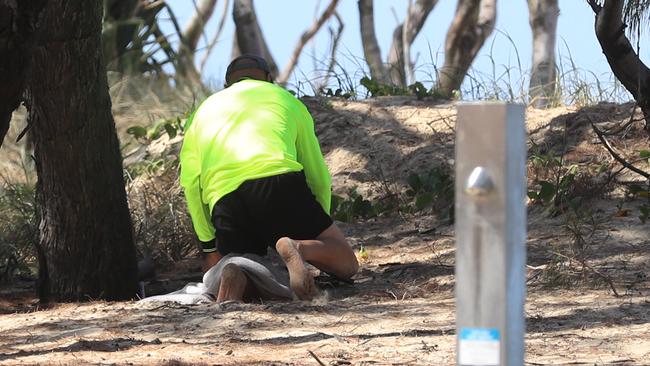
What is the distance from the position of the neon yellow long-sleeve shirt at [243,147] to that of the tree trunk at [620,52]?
1.77 meters

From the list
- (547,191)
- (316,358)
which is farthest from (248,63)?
(316,358)

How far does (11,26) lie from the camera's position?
459 centimetres

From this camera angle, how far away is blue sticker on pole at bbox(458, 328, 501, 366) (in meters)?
2.99

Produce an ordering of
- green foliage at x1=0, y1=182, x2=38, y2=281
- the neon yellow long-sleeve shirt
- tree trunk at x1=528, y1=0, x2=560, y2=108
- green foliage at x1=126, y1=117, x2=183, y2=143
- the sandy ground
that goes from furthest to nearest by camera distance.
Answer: tree trunk at x1=528, y1=0, x2=560, y2=108 < green foliage at x1=126, y1=117, x2=183, y2=143 < green foliage at x1=0, y1=182, x2=38, y2=281 < the neon yellow long-sleeve shirt < the sandy ground

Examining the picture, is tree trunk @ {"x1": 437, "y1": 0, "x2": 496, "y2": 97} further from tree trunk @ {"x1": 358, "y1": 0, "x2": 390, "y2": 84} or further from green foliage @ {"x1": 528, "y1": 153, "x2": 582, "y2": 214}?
green foliage @ {"x1": 528, "y1": 153, "x2": 582, "y2": 214}

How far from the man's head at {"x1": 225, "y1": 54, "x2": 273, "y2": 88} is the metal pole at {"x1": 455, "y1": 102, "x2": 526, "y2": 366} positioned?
484 cm

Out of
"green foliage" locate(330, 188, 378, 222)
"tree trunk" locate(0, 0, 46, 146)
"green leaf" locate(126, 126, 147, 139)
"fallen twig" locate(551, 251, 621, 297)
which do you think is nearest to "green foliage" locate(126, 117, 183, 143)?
"green leaf" locate(126, 126, 147, 139)

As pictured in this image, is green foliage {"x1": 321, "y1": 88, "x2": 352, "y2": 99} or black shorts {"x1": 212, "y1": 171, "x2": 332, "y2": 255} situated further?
green foliage {"x1": 321, "y1": 88, "x2": 352, "y2": 99}

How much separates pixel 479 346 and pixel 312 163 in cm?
440

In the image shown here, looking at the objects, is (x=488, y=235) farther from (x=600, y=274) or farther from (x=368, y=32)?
(x=368, y=32)

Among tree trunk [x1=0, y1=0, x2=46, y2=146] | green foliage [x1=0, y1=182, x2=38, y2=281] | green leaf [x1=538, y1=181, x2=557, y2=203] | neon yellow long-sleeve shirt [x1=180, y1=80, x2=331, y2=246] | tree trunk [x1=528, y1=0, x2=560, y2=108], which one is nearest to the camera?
tree trunk [x1=0, y1=0, x2=46, y2=146]

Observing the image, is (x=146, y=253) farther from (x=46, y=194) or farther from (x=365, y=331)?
(x=365, y=331)

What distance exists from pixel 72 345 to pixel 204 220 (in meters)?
1.93

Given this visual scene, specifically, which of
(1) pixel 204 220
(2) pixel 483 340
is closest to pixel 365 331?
(1) pixel 204 220
